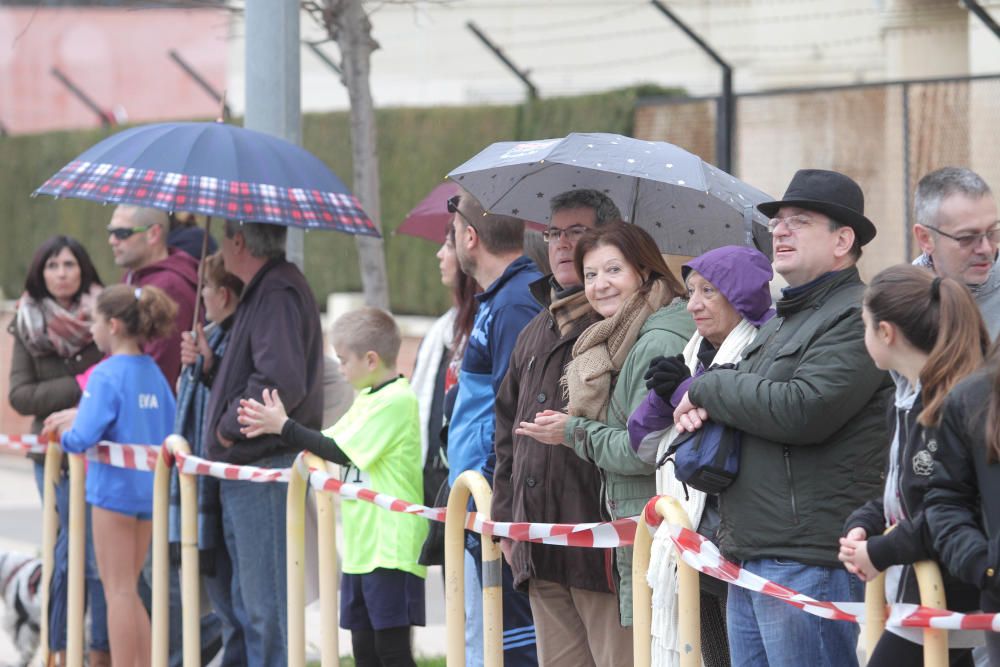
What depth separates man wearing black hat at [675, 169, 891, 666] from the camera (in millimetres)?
3906

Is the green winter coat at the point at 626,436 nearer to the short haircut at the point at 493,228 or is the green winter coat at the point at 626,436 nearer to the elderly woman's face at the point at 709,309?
the elderly woman's face at the point at 709,309

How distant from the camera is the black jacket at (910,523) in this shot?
3461 mm

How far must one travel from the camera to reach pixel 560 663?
486 cm

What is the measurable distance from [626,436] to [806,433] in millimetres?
659

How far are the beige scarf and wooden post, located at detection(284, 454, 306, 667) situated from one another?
1354mm

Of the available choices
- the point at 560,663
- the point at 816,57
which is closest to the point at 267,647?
the point at 560,663

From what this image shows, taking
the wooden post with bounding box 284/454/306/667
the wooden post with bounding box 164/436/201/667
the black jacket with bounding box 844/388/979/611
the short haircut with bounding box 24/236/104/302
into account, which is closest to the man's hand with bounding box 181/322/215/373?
the wooden post with bounding box 164/436/201/667

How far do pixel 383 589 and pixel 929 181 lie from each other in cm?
236

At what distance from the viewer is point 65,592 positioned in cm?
687

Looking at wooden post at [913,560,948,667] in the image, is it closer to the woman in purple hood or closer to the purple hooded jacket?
the woman in purple hood

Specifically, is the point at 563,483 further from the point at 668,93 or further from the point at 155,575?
the point at 668,93

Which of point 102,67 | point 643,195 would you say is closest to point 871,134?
point 643,195

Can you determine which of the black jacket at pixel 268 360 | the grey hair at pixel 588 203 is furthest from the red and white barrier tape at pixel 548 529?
the grey hair at pixel 588 203

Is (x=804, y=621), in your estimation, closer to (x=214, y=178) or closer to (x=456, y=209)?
(x=456, y=209)
